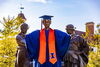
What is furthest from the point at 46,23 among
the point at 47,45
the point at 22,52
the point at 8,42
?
the point at 8,42

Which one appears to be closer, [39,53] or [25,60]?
[39,53]

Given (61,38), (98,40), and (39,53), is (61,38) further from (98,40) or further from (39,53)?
(98,40)

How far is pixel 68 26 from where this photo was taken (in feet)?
36.2

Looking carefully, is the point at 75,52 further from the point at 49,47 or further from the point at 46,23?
the point at 46,23

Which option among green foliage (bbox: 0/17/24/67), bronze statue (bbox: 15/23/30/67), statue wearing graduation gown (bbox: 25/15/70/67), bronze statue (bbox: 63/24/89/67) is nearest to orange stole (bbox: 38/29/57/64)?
statue wearing graduation gown (bbox: 25/15/70/67)

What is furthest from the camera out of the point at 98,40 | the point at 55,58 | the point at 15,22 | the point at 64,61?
the point at 98,40

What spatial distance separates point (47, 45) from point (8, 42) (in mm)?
11942

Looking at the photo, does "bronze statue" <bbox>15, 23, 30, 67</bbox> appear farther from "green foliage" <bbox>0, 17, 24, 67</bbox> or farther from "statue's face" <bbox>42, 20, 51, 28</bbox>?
"green foliage" <bbox>0, 17, 24, 67</bbox>

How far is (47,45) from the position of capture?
33.9 feet

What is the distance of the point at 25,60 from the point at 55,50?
1238mm

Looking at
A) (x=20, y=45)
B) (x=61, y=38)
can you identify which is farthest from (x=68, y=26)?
(x=20, y=45)

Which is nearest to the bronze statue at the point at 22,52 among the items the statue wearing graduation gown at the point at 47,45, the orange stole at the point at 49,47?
the statue wearing graduation gown at the point at 47,45

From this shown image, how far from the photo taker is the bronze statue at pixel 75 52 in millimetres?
10961

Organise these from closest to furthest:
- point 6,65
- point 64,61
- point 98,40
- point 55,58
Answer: point 55,58 < point 64,61 < point 6,65 < point 98,40
